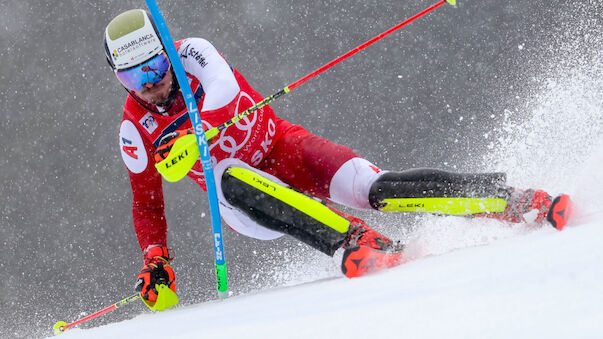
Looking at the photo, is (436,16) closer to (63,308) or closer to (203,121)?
(203,121)

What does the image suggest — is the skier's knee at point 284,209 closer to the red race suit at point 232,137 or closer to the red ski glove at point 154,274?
the red race suit at point 232,137

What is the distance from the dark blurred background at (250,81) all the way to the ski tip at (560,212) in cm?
271

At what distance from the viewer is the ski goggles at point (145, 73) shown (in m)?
2.19

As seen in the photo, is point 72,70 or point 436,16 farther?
point 72,70

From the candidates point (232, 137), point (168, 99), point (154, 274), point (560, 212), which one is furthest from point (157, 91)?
point (560, 212)

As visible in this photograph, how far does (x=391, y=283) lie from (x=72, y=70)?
4269 mm

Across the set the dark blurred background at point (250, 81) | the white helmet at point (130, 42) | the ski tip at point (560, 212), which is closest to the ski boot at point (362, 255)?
the ski tip at point (560, 212)

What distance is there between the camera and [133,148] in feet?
7.79

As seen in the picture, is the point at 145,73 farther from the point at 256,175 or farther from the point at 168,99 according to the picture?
the point at 256,175

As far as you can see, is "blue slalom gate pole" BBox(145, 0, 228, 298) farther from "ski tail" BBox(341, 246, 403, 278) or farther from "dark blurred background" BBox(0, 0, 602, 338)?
"dark blurred background" BBox(0, 0, 602, 338)

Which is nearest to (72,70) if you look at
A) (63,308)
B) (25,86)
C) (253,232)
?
(25,86)

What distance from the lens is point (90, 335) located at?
2096 mm

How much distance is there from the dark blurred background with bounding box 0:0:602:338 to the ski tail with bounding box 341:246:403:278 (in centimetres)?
272

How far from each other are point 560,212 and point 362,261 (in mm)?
548
